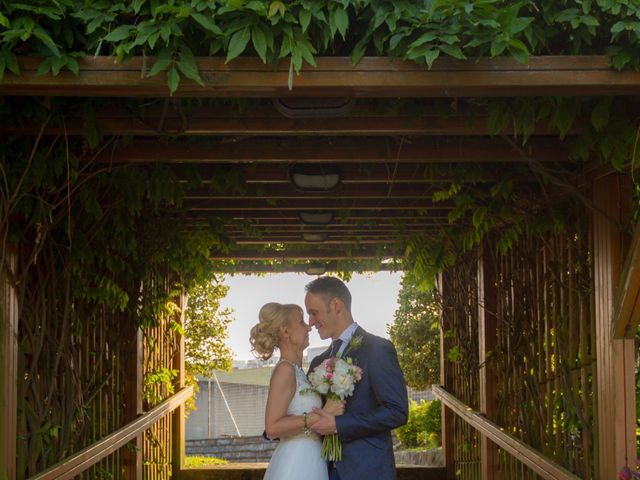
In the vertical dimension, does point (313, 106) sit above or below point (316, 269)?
above

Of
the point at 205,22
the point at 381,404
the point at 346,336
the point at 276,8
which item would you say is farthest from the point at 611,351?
the point at 205,22

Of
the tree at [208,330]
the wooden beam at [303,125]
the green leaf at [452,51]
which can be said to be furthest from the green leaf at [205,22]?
the tree at [208,330]

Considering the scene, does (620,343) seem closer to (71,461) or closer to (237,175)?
(237,175)

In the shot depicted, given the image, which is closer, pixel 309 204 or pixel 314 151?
pixel 314 151

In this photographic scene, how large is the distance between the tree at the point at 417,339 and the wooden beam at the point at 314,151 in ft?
26.5

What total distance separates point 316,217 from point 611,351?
10.7 feet

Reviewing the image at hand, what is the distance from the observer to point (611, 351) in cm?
409

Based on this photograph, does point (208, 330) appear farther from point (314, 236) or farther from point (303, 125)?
point (303, 125)

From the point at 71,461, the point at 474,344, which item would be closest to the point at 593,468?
the point at 71,461

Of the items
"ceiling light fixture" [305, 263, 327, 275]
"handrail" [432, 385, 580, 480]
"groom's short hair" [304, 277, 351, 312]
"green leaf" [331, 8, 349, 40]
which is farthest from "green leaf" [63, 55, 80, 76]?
"ceiling light fixture" [305, 263, 327, 275]

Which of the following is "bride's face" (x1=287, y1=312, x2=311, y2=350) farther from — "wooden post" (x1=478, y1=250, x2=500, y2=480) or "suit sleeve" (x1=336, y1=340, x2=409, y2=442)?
"wooden post" (x1=478, y1=250, x2=500, y2=480)

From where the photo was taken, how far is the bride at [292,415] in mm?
4369

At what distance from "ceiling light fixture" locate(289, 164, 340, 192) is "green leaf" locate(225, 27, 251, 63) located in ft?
7.76

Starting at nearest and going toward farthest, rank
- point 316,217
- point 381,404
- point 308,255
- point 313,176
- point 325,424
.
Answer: point 381,404 → point 325,424 → point 313,176 → point 316,217 → point 308,255
